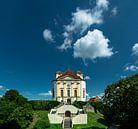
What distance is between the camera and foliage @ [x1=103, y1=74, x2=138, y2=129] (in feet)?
160

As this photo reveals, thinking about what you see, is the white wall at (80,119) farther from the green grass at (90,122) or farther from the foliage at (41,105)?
the foliage at (41,105)

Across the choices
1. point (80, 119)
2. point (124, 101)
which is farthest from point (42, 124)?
point (124, 101)

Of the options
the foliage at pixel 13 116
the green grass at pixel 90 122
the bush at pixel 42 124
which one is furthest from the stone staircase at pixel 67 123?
the foliage at pixel 13 116

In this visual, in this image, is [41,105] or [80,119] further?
[41,105]

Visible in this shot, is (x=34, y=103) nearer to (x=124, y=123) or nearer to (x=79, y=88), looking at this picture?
(x=79, y=88)

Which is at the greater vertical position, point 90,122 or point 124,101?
point 124,101

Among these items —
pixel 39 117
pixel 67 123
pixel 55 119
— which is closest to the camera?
pixel 67 123

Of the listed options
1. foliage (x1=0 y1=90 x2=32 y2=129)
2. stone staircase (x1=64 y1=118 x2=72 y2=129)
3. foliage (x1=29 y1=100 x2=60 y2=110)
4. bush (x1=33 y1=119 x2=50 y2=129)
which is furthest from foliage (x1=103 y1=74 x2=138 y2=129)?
foliage (x1=29 y1=100 x2=60 y2=110)

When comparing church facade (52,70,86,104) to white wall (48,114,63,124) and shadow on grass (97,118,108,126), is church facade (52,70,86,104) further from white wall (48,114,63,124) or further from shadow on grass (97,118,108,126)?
white wall (48,114,63,124)

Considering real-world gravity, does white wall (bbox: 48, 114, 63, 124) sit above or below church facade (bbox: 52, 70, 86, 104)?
below

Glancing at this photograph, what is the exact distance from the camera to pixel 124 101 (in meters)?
50.3

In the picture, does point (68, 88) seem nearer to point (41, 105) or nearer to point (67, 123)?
point (41, 105)

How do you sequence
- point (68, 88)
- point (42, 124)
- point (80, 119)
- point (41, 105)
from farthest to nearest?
1. point (68, 88)
2. point (41, 105)
3. point (80, 119)
4. point (42, 124)

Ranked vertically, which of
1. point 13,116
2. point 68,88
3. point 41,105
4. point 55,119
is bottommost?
point 55,119
